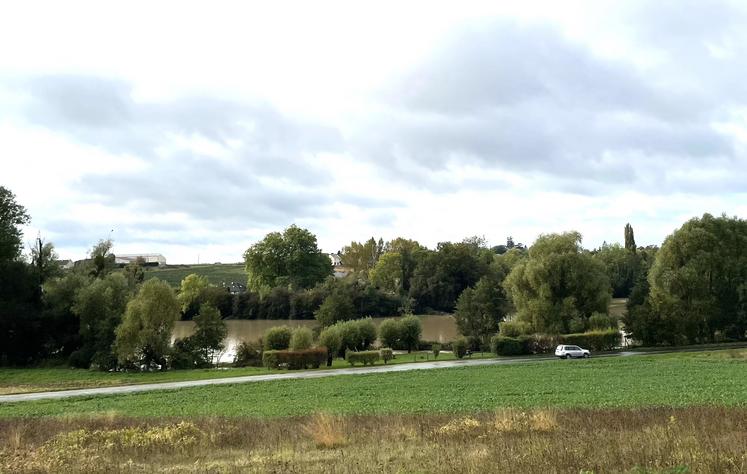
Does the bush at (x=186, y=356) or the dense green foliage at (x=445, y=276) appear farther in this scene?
the dense green foliage at (x=445, y=276)

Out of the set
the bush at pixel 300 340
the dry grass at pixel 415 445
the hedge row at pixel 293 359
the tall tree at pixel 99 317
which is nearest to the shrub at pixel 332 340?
the bush at pixel 300 340

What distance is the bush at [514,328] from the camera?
64.6m

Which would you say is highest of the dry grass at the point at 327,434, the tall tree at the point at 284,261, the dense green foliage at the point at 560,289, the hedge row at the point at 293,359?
the tall tree at the point at 284,261

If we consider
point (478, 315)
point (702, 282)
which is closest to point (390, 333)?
point (478, 315)

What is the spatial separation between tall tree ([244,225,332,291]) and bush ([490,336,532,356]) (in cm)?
8960

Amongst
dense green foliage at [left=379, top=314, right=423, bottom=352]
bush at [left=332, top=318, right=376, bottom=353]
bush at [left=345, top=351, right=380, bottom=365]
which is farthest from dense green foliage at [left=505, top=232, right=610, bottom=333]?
bush at [left=345, top=351, right=380, bottom=365]

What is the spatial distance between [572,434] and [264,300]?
120 meters

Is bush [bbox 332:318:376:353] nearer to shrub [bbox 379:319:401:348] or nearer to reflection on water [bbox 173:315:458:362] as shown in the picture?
shrub [bbox 379:319:401:348]

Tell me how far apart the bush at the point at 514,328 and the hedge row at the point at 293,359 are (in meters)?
20.5

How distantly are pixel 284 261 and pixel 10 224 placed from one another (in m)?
82.4

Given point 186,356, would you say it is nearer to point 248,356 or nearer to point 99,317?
point 248,356

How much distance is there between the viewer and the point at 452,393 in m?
29.5

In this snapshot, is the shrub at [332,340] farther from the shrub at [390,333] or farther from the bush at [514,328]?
the bush at [514,328]

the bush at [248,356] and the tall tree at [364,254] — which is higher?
the tall tree at [364,254]
